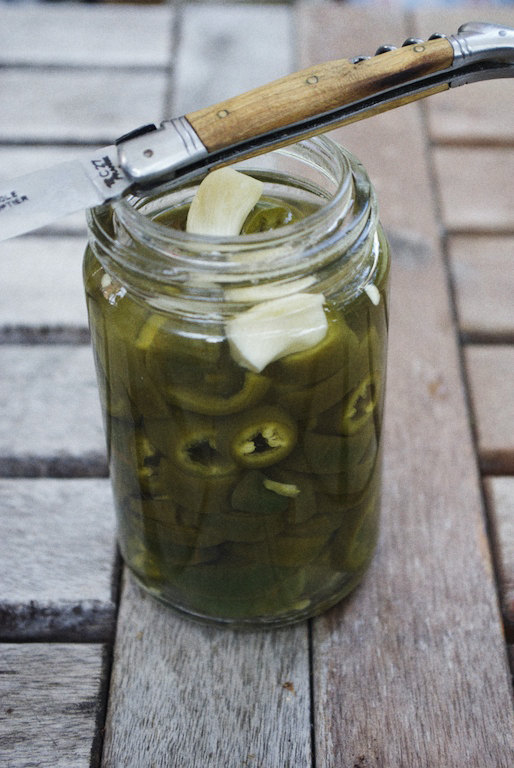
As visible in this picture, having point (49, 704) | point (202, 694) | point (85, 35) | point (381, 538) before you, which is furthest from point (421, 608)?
point (85, 35)

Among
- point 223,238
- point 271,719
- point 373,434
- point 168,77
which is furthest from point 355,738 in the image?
point 168,77

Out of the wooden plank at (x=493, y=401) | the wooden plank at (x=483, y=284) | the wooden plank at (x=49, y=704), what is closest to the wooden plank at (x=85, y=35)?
the wooden plank at (x=483, y=284)

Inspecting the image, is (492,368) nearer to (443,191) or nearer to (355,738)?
(443,191)

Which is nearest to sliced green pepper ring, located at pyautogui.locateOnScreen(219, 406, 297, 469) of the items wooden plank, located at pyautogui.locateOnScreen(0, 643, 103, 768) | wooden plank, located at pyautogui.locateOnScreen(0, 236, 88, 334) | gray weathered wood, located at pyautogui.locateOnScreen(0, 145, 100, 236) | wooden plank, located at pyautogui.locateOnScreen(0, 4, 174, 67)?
wooden plank, located at pyautogui.locateOnScreen(0, 643, 103, 768)

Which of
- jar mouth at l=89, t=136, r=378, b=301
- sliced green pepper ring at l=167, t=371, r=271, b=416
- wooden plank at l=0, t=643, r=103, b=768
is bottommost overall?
wooden plank at l=0, t=643, r=103, b=768

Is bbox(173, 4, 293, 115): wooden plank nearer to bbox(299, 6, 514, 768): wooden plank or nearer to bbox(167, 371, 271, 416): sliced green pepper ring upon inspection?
bbox(299, 6, 514, 768): wooden plank

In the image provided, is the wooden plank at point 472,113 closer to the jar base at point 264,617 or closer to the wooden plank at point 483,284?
the wooden plank at point 483,284

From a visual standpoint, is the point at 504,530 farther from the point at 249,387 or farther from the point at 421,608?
the point at 249,387
